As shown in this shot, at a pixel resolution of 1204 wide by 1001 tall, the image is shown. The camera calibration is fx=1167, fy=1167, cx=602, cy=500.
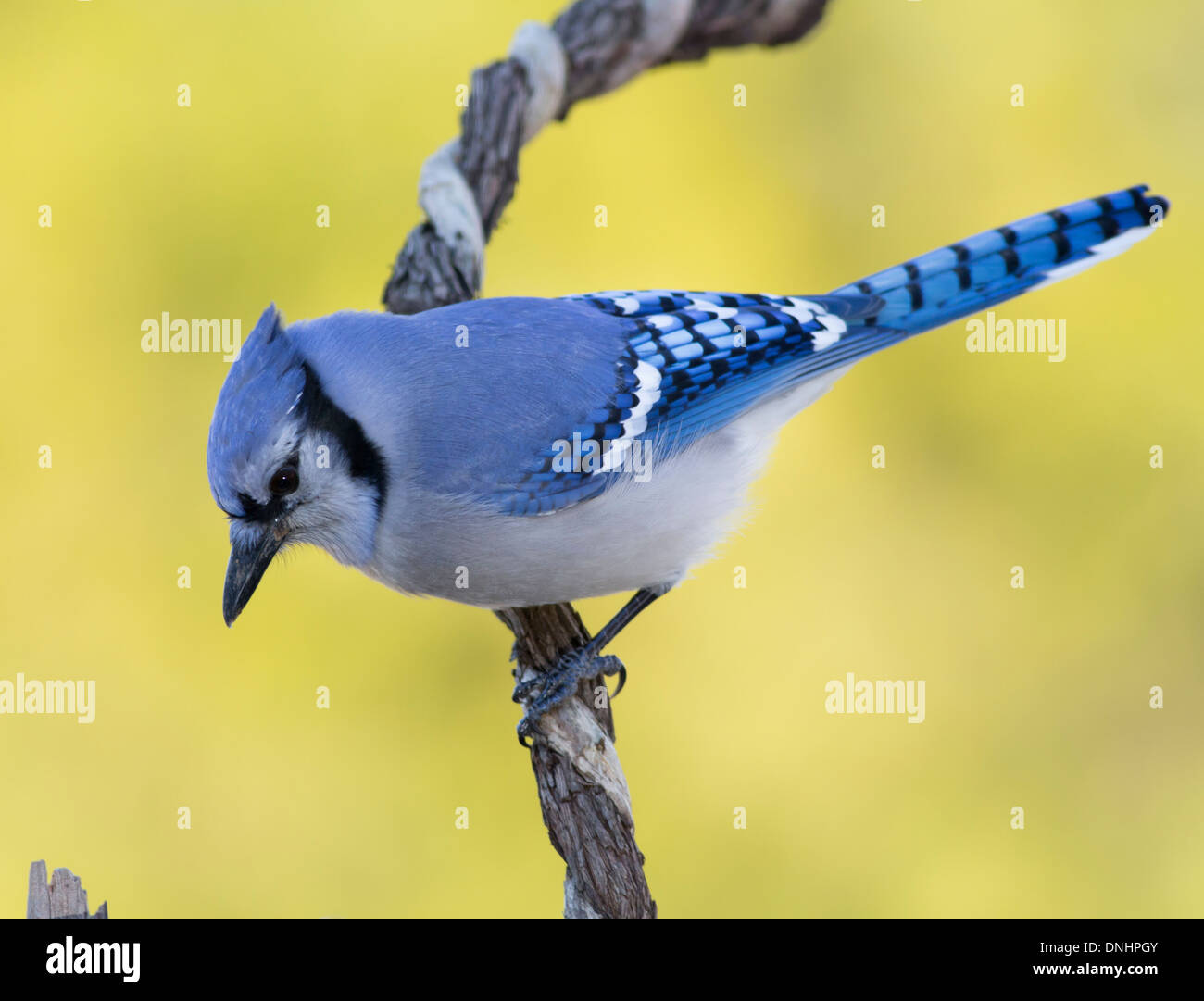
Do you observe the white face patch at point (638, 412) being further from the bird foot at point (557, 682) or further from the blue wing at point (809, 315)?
the bird foot at point (557, 682)


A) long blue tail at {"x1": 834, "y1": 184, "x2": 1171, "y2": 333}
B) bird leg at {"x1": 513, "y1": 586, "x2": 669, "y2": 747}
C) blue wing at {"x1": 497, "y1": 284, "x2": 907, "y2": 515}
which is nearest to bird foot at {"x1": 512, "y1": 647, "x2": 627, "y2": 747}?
bird leg at {"x1": 513, "y1": 586, "x2": 669, "y2": 747}

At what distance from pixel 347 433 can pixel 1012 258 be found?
118cm

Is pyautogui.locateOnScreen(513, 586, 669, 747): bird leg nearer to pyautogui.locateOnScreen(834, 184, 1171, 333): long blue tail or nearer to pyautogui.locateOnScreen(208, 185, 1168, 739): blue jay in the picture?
pyautogui.locateOnScreen(208, 185, 1168, 739): blue jay

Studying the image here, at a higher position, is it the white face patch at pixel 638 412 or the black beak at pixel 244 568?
the white face patch at pixel 638 412

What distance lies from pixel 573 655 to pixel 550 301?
23.7 inches

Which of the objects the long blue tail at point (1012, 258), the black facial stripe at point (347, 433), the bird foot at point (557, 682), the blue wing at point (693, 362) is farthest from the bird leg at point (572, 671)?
the long blue tail at point (1012, 258)

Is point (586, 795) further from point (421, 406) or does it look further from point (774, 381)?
A: point (774, 381)

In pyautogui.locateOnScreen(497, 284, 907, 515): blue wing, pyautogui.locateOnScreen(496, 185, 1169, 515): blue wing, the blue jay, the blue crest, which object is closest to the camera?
the blue crest

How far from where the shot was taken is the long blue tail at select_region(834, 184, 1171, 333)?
6.59 feet

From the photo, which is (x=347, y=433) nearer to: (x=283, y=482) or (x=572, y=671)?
(x=283, y=482)

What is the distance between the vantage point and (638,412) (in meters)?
1.89

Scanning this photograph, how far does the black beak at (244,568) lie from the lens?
173 centimetres

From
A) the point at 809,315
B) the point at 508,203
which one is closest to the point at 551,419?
the point at 809,315
